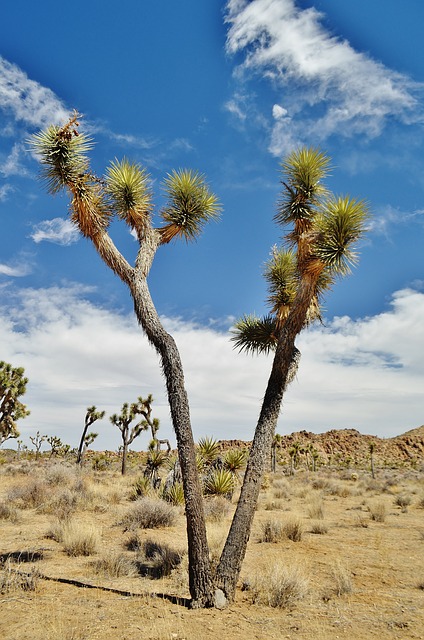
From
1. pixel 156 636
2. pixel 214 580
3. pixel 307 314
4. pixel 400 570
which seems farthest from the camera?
pixel 400 570

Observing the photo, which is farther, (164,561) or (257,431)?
(164,561)

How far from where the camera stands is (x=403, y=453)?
69.5m

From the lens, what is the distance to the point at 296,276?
9.12 meters

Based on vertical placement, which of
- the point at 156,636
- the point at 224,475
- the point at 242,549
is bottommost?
the point at 156,636

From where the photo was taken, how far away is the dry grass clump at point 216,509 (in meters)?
13.0

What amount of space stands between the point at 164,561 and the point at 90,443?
27340 millimetres

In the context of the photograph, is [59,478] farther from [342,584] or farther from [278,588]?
[342,584]

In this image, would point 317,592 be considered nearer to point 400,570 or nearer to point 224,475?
point 400,570

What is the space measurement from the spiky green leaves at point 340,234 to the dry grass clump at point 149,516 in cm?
861

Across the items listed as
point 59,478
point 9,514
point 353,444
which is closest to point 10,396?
point 59,478

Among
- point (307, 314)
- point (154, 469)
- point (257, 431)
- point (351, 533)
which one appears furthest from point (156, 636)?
point (154, 469)

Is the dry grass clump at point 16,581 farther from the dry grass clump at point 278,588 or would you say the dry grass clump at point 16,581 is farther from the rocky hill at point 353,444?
the rocky hill at point 353,444

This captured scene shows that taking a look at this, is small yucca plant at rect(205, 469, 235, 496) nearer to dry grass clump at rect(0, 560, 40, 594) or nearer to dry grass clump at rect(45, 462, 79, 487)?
dry grass clump at rect(45, 462, 79, 487)

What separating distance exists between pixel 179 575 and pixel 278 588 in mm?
2149
